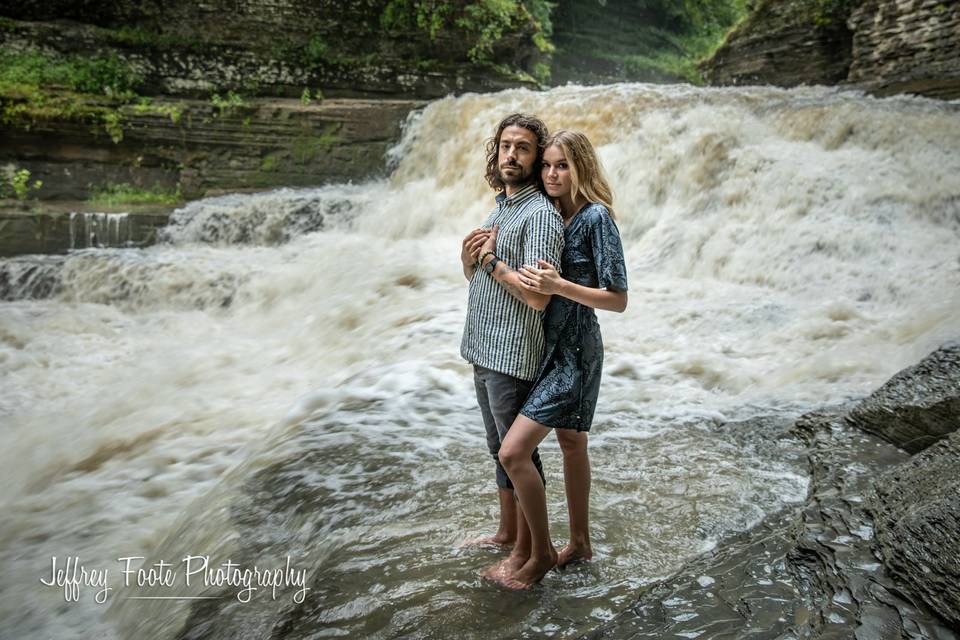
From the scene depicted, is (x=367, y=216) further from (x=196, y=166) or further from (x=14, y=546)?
(x=14, y=546)

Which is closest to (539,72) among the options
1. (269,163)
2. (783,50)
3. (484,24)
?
(484,24)

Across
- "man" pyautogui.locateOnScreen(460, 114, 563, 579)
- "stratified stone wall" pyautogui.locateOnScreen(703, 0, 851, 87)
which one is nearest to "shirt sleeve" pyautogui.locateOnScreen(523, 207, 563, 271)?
"man" pyautogui.locateOnScreen(460, 114, 563, 579)

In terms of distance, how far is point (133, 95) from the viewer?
10789mm

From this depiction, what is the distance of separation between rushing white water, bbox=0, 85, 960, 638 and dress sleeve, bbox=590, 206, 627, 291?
1043mm

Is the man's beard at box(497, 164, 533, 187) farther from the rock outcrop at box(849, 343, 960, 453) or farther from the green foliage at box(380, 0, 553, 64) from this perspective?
the green foliage at box(380, 0, 553, 64)

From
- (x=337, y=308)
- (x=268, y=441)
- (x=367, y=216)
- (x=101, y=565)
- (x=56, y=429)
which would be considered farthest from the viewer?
(x=367, y=216)

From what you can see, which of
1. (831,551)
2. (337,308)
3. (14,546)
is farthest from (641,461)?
(337,308)

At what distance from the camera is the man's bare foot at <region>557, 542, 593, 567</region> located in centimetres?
252

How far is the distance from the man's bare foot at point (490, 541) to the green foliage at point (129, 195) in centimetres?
931

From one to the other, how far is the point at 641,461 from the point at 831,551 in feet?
4.42

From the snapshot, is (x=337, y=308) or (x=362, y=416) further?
(x=337, y=308)

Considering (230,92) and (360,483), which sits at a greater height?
(230,92)

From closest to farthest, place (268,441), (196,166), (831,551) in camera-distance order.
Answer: (831,551)
(268,441)
(196,166)

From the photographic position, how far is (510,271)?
2166 millimetres
